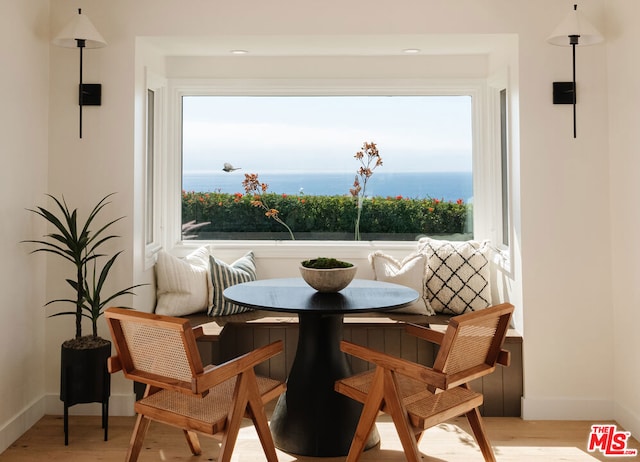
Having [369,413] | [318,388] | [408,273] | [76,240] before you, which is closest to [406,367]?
[369,413]

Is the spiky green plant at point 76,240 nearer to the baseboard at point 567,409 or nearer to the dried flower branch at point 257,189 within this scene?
the dried flower branch at point 257,189

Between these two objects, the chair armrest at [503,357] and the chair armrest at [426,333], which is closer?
the chair armrest at [503,357]

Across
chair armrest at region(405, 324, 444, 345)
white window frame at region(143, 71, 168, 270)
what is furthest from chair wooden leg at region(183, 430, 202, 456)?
white window frame at region(143, 71, 168, 270)

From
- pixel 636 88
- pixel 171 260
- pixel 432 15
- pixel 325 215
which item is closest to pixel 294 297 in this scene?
pixel 171 260

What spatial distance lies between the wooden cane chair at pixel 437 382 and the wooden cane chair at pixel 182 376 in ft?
1.39

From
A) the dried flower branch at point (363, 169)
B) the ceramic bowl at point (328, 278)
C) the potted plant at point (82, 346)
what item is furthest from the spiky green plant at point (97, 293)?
the dried flower branch at point (363, 169)

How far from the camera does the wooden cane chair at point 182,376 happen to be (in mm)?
2189

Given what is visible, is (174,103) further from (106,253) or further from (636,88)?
(636,88)

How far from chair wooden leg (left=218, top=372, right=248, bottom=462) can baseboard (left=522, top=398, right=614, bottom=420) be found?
1.80 metres

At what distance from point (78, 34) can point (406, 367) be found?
236 cm

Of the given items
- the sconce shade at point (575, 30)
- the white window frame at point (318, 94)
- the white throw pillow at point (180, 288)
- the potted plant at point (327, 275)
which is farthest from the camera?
the white window frame at point (318, 94)

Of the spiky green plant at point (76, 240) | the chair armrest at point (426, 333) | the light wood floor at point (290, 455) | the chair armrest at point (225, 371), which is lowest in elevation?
the light wood floor at point (290, 455)

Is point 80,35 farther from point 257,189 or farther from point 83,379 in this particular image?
point 83,379

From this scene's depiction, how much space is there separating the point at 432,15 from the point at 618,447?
253 cm
